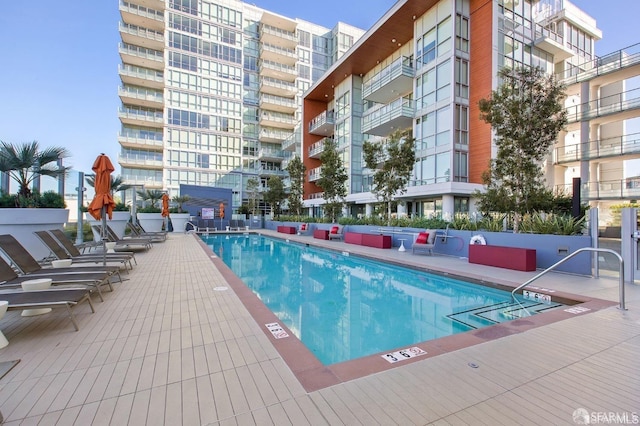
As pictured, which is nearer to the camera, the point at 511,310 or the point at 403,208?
the point at 511,310

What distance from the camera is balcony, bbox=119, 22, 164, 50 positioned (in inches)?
1254

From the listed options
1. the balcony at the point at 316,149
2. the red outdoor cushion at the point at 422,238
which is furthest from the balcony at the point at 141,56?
the red outdoor cushion at the point at 422,238

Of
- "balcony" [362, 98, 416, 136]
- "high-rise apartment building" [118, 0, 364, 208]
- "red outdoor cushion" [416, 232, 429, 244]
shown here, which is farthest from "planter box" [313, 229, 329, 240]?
"high-rise apartment building" [118, 0, 364, 208]

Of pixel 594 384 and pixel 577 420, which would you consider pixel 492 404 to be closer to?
pixel 577 420

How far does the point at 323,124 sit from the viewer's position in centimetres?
2800

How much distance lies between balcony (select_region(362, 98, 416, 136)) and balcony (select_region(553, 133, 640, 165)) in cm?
1042

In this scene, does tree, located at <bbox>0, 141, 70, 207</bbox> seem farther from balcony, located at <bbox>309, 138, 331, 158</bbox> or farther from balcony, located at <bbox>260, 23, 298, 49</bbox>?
balcony, located at <bbox>260, 23, 298, 49</bbox>

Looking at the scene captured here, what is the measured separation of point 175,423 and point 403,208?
19.2 metres

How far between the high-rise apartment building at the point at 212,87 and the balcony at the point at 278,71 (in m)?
0.13

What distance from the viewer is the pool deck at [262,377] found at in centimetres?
196

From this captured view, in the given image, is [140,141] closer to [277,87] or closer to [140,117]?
[140,117]

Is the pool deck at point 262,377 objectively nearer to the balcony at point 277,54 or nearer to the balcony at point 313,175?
the balcony at point 313,175

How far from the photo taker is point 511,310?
5.01m

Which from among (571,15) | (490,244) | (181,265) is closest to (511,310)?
(490,244)
